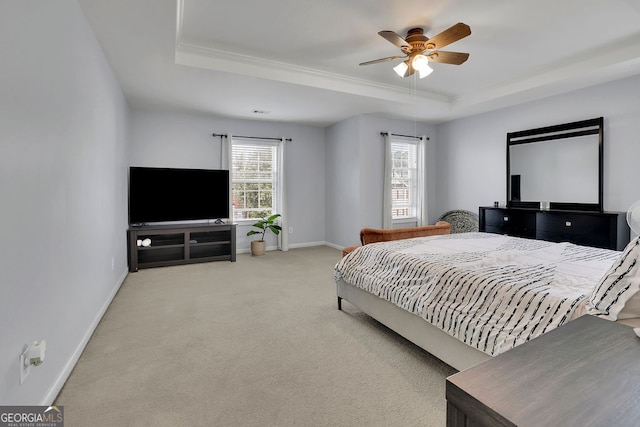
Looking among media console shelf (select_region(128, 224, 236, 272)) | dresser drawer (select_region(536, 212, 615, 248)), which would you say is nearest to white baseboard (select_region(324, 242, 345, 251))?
media console shelf (select_region(128, 224, 236, 272))

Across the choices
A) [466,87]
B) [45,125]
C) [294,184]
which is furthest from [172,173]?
[466,87]

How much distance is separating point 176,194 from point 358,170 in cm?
301

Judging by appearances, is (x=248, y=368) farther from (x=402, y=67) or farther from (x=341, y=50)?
(x=341, y=50)

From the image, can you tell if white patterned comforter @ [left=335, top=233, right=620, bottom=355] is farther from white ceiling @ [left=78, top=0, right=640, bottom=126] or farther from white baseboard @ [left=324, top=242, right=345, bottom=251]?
white baseboard @ [left=324, top=242, right=345, bottom=251]

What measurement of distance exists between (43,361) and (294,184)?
4.92 meters

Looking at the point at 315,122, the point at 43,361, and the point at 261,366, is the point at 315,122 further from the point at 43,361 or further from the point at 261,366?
the point at 43,361

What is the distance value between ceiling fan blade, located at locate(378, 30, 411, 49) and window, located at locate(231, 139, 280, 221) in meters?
3.48

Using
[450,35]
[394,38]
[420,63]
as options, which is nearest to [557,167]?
[420,63]

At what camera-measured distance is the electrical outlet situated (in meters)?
1.40

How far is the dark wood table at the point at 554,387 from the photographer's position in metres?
0.57

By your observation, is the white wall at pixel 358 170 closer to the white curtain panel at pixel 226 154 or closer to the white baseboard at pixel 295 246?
the white baseboard at pixel 295 246

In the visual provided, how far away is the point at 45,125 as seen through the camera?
1.68 meters

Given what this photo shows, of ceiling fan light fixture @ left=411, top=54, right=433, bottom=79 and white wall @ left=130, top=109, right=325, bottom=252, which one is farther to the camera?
white wall @ left=130, top=109, right=325, bottom=252

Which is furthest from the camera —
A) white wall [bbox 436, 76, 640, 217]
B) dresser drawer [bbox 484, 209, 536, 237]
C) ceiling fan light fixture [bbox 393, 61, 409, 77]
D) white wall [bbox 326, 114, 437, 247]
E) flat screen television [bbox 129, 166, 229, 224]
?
white wall [bbox 326, 114, 437, 247]
